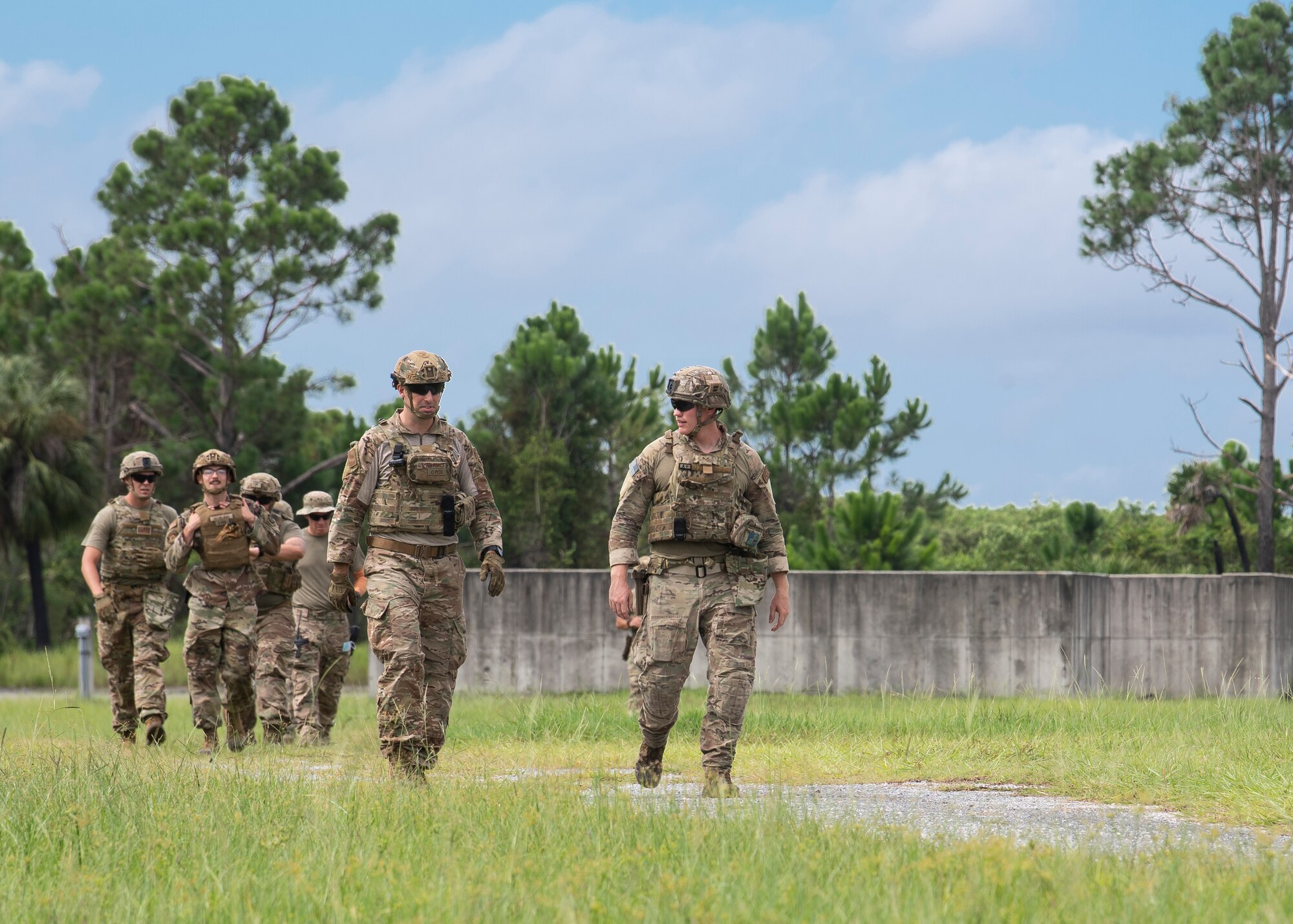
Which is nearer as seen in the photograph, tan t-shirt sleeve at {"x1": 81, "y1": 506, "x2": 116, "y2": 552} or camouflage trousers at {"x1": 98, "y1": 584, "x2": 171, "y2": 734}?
camouflage trousers at {"x1": 98, "y1": 584, "x2": 171, "y2": 734}

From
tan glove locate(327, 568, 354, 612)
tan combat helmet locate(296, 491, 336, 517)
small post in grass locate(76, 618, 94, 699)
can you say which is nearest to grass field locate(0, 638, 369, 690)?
small post in grass locate(76, 618, 94, 699)

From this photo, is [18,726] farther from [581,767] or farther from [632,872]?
[632,872]

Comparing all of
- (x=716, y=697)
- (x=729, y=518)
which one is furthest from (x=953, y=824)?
(x=729, y=518)

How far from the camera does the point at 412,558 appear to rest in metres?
6.85

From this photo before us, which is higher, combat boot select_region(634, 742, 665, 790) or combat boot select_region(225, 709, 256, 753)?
combat boot select_region(634, 742, 665, 790)

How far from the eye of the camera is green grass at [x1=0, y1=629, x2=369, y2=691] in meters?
22.3

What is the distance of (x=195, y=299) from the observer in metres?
37.0

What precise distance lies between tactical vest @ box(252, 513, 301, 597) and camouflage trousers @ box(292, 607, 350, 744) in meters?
0.35

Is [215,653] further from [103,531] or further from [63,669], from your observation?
[63,669]

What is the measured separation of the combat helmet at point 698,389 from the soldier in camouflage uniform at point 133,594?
4475 mm

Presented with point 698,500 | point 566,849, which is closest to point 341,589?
point 698,500

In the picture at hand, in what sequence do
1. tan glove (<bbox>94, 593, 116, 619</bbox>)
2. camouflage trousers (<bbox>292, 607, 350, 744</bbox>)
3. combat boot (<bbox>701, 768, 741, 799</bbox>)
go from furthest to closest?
1. camouflage trousers (<bbox>292, 607, 350, 744</bbox>)
2. tan glove (<bbox>94, 593, 116, 619</bbox>)
3. combat boot (<bbox>701, 768, 741, 799</bbox>)

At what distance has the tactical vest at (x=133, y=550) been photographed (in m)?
9.98

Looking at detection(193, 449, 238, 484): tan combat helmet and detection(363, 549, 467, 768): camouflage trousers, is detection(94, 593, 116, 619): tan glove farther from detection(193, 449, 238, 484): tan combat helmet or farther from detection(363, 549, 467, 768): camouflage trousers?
detection(363, 549, 467, 768): camouflage trousers
